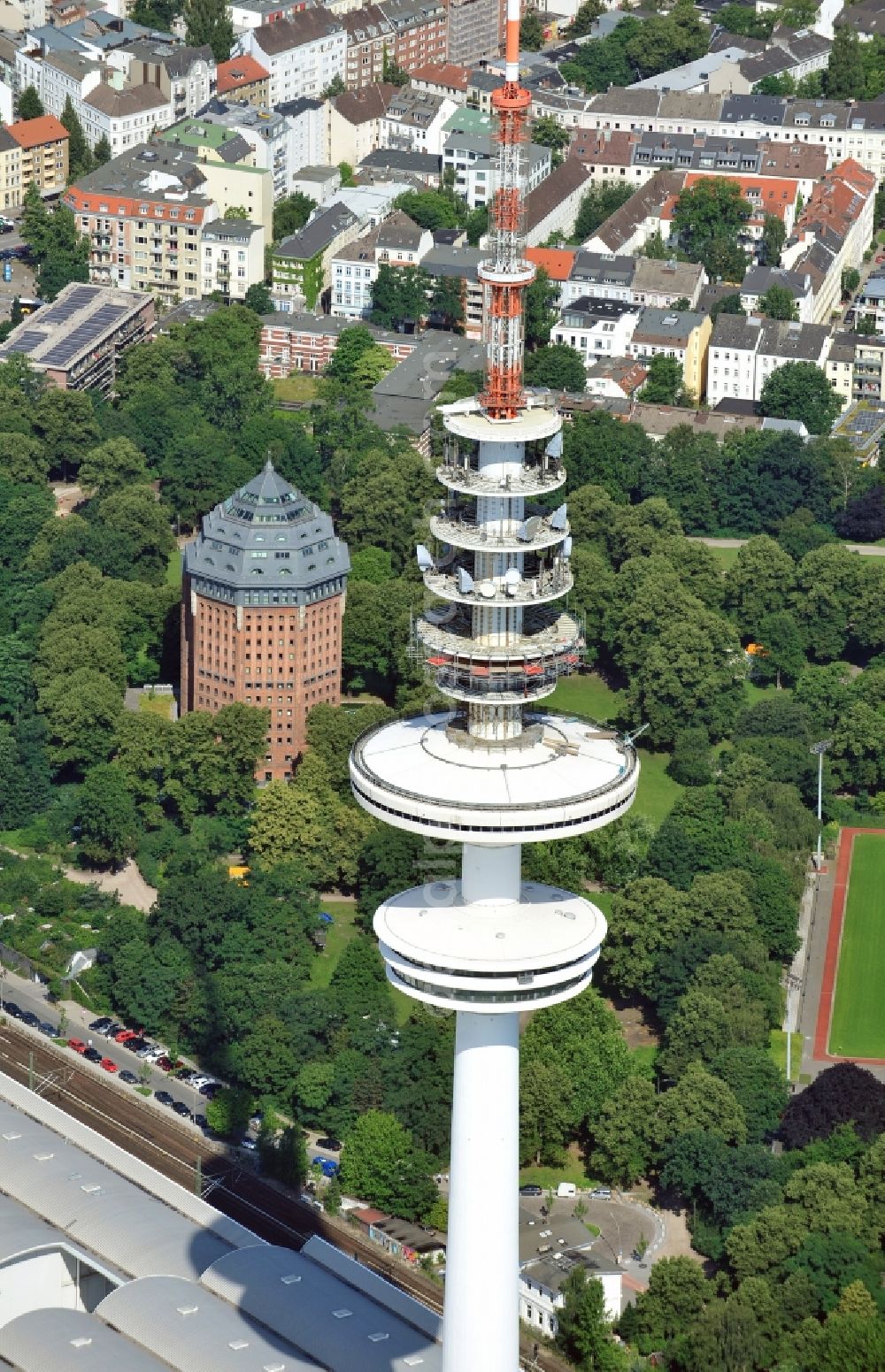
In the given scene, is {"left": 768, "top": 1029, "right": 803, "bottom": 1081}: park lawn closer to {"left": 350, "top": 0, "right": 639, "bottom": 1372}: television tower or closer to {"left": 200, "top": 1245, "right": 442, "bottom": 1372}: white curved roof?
{"left": 200, "top": 1245, "right": 442, "bottom": 1372}: white curved roof

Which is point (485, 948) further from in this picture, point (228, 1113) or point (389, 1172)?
point (228, 1113)

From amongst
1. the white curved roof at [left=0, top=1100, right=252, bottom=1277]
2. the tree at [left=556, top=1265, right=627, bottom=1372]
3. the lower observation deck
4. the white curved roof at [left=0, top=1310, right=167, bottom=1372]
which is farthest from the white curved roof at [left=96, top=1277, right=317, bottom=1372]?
the lower observation deck

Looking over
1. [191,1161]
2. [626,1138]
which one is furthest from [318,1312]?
[626,1138]

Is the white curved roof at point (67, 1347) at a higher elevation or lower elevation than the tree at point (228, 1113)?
higher

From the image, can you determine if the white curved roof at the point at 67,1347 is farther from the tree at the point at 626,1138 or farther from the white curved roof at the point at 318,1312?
the tree at the point at 626,1138

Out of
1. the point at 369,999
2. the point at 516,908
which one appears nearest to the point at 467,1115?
the point at 516,908

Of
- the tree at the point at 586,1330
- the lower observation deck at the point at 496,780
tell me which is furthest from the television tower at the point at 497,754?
the tree at the point at 586,1330

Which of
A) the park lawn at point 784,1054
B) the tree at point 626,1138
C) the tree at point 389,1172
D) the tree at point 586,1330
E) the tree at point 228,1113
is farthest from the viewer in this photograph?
the park lawn at point 784,1054
